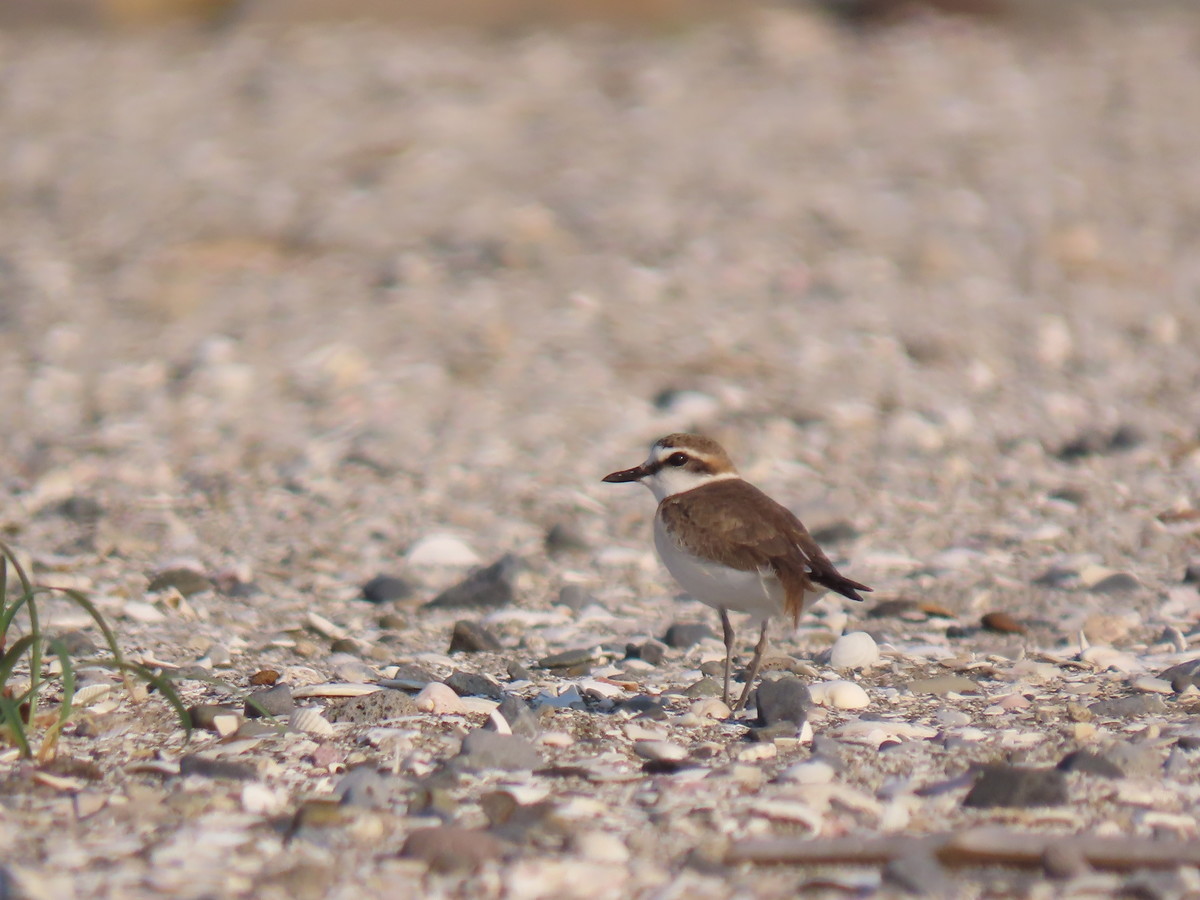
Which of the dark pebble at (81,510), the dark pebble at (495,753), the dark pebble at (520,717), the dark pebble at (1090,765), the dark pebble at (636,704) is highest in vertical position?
the dark pebble at (1090,765)

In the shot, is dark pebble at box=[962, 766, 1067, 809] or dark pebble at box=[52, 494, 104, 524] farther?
dark pebble at box=[52, 494, 104, 524]

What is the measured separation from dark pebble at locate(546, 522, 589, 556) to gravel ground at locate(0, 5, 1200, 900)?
0.02 m

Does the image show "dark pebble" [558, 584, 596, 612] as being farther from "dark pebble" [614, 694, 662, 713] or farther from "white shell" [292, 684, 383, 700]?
"white shell" [292, 684, 383, 700]

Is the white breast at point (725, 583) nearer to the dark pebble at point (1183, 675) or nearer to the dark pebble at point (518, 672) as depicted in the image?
the dark pebble at point (518, 672)

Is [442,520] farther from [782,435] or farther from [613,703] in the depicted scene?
[613,703]

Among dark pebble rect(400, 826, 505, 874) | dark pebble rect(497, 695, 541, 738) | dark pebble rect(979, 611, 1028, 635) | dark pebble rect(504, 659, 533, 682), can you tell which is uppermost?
dark pebble rect(400, 826, 505, 874)

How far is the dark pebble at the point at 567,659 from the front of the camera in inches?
195

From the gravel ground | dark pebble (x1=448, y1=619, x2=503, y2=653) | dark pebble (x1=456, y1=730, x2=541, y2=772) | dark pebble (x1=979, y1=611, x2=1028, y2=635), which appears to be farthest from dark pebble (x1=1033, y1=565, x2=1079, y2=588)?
dark pebble (x1=456, y1=730, x2=541, y2=772)

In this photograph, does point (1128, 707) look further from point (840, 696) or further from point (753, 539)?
point (753, 539)

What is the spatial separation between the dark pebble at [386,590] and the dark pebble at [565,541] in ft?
2.57

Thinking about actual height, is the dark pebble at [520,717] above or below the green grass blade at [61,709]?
below

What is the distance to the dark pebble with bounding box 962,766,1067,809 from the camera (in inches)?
138

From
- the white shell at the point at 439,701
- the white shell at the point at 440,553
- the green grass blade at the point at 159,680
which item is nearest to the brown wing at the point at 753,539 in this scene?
the white shell at the point at 439,701

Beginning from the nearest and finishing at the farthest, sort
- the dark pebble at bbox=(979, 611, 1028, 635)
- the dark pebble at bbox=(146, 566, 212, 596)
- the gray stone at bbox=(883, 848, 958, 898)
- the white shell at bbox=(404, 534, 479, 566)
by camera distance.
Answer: the gray stone at bbox=(883, 848, 958, 898) → the dark pebble at bbox=(979, 611, 1028, 635) → the dark pebble at bbox=(146, 566, 212, 596) → the white shell at bbox=(404, 534, 479, 566)
